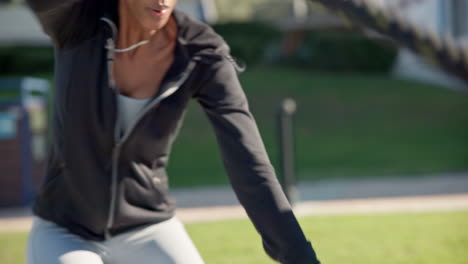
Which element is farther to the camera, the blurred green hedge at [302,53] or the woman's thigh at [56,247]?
the blurred green hedge at [302,53]

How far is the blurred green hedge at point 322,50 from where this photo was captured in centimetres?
2516

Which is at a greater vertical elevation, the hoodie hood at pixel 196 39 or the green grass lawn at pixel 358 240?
the hoodie hood at pixel 196 39

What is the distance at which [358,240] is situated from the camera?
6434mm

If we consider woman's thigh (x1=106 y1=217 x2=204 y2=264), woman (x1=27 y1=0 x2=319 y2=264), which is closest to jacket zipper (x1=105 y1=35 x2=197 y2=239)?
woman (x1=27 y1=0 x2=319 y2=264)

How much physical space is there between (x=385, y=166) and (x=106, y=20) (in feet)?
34.2

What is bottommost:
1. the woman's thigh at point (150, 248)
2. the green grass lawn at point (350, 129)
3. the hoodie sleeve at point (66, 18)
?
the green grass lawn at point (350, 129)

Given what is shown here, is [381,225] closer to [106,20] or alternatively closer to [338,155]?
[106,20]

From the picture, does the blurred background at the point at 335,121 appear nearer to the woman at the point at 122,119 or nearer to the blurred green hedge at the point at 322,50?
the blurred green hedge at the point at 322,50

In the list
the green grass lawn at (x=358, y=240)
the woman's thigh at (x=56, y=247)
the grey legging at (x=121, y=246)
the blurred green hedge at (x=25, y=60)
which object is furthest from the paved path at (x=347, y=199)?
the blurred green hedge at (x=25, y=60)

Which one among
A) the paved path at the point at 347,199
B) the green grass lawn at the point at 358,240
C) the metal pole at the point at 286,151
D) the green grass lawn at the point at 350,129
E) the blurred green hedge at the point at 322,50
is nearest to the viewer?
the green grass lawn at the point at 358,240

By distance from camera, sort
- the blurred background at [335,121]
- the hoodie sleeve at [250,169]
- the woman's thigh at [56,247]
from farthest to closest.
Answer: the blurred background at [335,121] < the woman's thigh at [56,247] < the hoodie sleeve at [250,169]

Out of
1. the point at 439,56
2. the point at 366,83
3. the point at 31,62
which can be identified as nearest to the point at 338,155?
the point at 366,83

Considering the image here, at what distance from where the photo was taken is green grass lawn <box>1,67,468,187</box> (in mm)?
12328

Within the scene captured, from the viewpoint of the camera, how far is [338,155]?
13.5 m
